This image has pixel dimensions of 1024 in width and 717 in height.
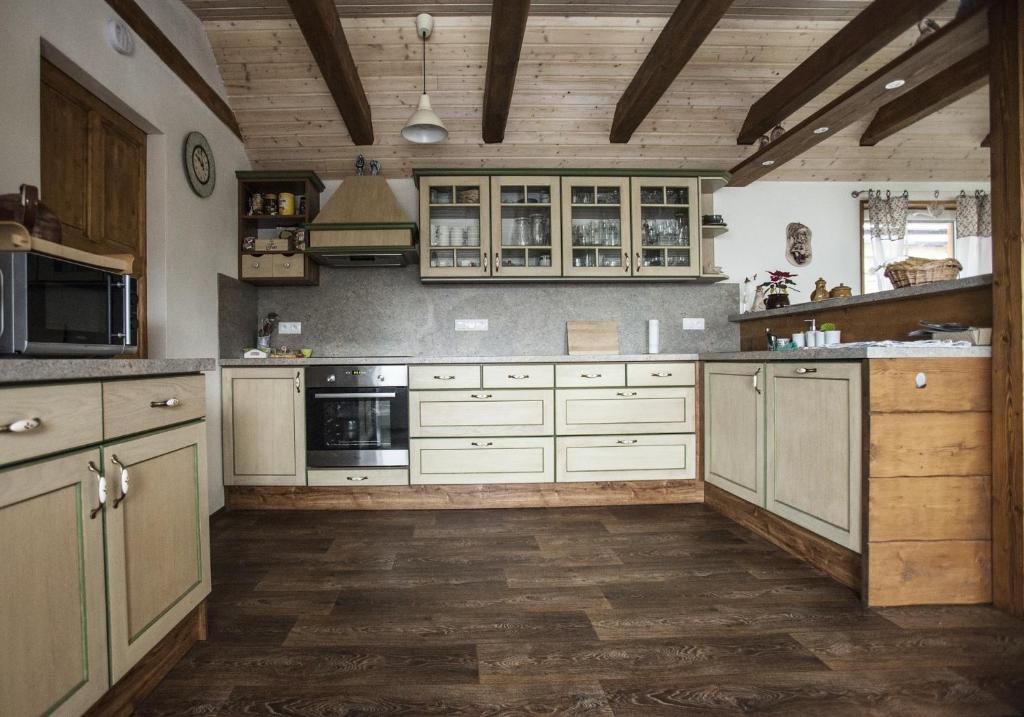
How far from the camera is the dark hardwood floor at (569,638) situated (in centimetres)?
135

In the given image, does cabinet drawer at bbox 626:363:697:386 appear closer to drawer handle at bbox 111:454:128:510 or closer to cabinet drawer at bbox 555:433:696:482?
cabinet drawer at bbox 555:433:696:482

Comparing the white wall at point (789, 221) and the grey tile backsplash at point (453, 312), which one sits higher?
the white wall at point (789, 221)

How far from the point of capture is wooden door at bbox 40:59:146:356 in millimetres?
2045

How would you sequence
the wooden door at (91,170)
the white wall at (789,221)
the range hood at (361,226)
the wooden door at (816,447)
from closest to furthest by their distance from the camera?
the wooden door at (816,447) < the wooden door at (91,170) < the range hood at (361,226) < the white wall at (789,221)

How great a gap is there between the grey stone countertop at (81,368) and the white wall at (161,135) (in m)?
0.92

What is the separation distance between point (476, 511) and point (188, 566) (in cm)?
176

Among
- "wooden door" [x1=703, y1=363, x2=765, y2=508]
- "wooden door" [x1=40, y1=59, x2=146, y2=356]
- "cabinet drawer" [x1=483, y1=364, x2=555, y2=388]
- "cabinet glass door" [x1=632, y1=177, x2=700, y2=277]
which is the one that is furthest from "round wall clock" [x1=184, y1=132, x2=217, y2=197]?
"wooden door" [x1=703, y1=363, x2=765, y2=508]

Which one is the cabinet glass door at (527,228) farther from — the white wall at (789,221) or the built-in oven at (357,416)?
the white wall at (789,221)

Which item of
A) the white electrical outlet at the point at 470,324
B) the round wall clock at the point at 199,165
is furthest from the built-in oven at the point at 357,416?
the round wall clock at the point at 199,165

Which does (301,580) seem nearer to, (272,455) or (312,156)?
(272,455)

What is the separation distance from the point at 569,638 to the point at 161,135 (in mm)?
2996

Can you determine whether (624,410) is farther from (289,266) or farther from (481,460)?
(289,266)

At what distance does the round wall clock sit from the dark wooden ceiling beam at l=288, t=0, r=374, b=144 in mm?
813

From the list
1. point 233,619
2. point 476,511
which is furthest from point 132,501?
point 476,511
